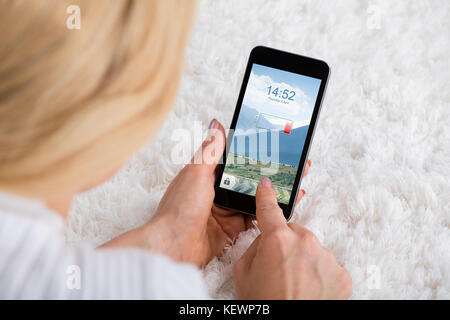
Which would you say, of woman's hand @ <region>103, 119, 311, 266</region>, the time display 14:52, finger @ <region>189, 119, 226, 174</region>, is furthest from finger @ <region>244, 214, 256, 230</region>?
the time display 14:52

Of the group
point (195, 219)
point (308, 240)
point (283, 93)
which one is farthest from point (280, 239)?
point (283, 93)

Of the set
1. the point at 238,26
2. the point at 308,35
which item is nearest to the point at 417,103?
the point at 308,35

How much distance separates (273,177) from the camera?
665 mm

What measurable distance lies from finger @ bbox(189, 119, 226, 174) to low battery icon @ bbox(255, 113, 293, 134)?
6 centimetres

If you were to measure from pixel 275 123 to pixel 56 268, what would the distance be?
410 mm

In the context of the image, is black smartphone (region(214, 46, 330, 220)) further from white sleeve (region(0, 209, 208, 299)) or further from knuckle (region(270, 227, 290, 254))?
white sleeve (region(0, 209, 208, 299))

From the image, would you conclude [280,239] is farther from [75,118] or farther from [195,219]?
[75,118]

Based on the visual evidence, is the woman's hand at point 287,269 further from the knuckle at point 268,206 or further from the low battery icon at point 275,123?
the low battery icon at point 275,123

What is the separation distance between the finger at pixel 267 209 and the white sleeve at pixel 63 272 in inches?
8.1

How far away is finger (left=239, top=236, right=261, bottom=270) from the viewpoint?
552 millimetres

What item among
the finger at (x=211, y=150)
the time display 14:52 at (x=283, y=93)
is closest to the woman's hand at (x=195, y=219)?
the finger at (x=211, y=150)

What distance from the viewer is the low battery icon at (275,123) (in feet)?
2.19
